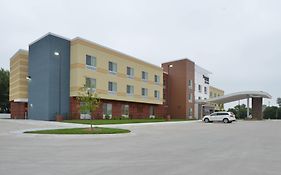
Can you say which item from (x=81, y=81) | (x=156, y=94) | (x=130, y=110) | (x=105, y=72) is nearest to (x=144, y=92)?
(x=156, y=94)

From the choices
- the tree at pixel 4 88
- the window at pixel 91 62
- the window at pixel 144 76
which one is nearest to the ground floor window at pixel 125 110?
the window at pixel 144 76

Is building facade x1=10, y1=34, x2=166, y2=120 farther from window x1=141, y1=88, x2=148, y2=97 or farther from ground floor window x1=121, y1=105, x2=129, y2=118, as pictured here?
window x1=141, y1=88, x2=148, y2=97

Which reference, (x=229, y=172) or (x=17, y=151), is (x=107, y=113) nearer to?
(x=17, y=151)

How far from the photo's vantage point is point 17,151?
1007 cm

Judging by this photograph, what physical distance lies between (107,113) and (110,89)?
3.68 meters

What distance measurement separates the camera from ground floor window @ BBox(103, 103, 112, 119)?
130ft

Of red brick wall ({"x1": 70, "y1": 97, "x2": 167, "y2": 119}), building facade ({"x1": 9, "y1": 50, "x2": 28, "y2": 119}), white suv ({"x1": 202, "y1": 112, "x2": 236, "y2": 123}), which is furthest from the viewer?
building facade ({"x1": 9, "y1": 50, "x2": 28, "y2": 119})

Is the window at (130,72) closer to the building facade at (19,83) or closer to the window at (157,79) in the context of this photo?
the window at (157,79)

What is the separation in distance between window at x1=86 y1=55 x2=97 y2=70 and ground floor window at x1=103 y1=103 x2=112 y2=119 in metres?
6.29

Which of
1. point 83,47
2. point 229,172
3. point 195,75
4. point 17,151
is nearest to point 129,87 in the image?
point 83,47

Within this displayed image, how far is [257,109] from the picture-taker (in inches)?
2189

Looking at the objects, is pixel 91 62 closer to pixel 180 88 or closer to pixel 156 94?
pixel 156 94

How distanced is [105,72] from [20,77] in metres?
13.9

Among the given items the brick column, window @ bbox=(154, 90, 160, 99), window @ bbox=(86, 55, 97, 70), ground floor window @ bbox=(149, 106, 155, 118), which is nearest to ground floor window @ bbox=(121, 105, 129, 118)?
ground floor window @ bbox=(149, 106, 155, 118)
